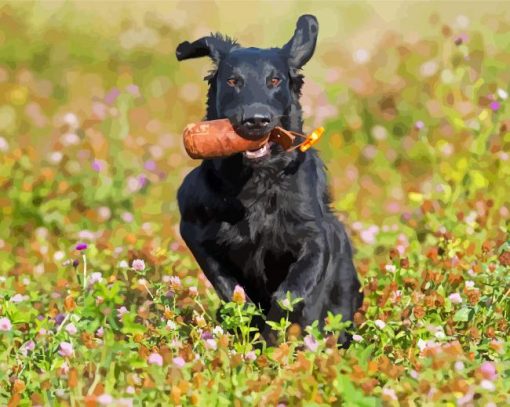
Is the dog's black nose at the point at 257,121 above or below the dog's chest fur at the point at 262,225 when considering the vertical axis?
above

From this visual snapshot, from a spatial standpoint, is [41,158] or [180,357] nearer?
[180,357]

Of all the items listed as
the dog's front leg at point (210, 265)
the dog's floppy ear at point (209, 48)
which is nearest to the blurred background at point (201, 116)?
the dog's front leg at point (210, 265)

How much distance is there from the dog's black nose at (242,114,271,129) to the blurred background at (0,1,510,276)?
4.62 feet

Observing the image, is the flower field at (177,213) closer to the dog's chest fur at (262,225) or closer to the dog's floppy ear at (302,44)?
the dog's chest fur at (262,225)

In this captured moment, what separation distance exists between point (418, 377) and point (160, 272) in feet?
7.78

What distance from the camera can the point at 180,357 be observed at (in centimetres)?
445

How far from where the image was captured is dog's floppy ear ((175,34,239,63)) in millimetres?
5559

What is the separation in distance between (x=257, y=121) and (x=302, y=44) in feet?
2.27

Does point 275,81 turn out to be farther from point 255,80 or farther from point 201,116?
point 201,116

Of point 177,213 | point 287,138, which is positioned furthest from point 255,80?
point 177,213

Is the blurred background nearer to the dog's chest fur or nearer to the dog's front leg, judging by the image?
the dog's front leg

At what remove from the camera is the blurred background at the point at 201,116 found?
7.25 m

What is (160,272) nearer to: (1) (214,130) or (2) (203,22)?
(1) (214,130)

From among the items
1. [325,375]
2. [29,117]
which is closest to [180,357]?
[325,375]
